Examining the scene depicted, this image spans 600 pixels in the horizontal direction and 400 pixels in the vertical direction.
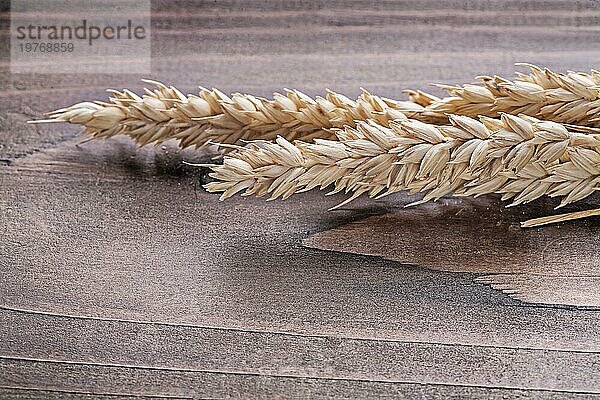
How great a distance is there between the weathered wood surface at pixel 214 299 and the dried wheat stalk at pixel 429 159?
0.05 meters

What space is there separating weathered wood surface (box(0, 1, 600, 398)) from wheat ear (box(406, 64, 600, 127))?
7cm

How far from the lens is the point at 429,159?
513mm

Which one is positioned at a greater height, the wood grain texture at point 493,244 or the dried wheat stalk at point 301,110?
the dried wheat stalk at point 301,110

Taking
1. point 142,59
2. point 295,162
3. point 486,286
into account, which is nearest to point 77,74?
point 142,59

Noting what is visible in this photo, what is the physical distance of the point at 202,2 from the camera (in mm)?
806

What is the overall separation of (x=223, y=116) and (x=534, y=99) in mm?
211
